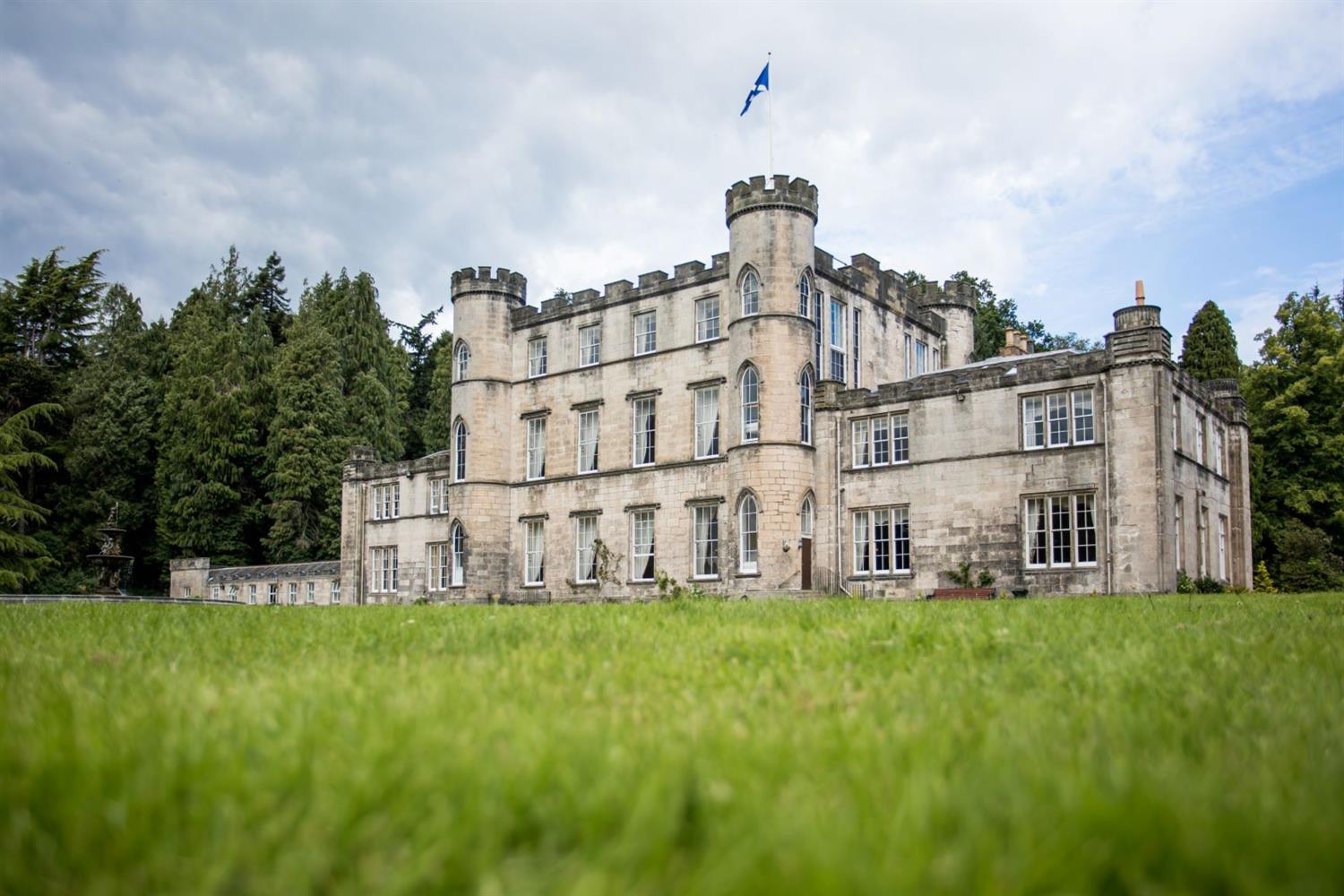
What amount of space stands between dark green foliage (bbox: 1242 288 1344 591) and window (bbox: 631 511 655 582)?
22.9 m

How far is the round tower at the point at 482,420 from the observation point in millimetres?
41656

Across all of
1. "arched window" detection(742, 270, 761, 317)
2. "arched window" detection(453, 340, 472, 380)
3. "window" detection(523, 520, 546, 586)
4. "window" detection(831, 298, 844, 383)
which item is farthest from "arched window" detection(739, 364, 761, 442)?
"arched window" detection(453, 340, 472, 380)

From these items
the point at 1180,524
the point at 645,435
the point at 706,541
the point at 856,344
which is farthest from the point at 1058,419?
the point at 645,435

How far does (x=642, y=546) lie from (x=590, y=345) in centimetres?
797

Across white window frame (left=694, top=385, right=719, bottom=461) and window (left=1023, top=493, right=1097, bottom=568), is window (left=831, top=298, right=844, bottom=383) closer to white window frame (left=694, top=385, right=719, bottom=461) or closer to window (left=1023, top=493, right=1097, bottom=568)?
white window frame (left=694, top=385, right=719, bottom=461)

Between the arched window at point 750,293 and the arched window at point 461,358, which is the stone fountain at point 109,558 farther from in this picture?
the arched window at point 750,293

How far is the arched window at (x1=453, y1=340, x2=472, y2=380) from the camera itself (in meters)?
43.1

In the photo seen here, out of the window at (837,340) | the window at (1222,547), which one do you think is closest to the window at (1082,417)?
the window at (1222,547)

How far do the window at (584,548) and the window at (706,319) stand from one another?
25.0 feet

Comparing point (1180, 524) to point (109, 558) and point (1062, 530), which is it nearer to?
point (1062, 530)

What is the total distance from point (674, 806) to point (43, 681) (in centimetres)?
446

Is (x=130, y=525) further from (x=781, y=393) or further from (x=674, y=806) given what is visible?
(x=674, y=806)

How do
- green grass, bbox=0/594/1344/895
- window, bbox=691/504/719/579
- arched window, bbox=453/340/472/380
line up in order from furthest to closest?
arched window, bbox=453/340/472/380 < window, bbox=691/504/719/579 < green grass, bbox=0/594/1344/895

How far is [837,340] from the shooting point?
37.4 metres
